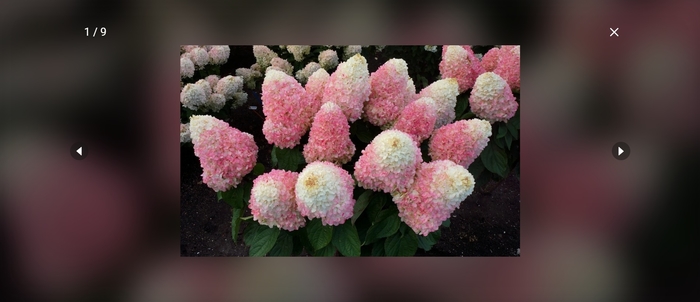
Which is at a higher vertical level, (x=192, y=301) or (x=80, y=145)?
(x=80, y=145)

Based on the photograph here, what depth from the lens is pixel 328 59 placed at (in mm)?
1158

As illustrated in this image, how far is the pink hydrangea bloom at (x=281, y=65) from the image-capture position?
44.3 inches

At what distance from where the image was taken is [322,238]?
738 mm

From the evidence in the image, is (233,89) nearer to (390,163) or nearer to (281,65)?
(281,65)

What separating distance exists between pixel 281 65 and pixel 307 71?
0.27ft

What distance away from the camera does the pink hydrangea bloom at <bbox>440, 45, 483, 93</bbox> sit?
0.92m

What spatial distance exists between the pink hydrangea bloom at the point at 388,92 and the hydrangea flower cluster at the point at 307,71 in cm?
43

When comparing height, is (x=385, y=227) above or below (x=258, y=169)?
below

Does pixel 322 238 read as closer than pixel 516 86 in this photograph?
Yes

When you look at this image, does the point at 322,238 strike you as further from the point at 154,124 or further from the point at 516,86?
the point at 516,86

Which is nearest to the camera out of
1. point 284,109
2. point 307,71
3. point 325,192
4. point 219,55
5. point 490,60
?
point 325,192

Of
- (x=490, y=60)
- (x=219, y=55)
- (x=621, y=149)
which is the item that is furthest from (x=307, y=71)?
(x=621, y=149)
